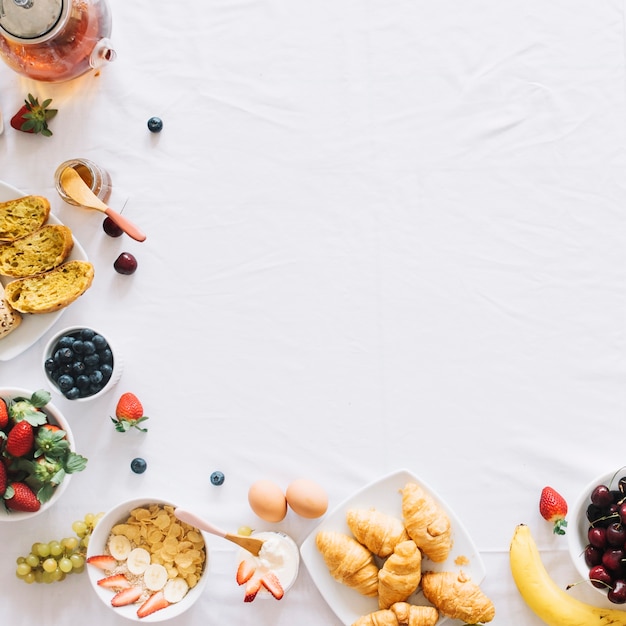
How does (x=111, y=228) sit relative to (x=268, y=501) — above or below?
above

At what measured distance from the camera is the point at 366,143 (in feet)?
4.26

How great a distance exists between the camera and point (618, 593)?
1.13 m

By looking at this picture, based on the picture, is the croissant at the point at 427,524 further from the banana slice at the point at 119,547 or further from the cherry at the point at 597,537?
the banana slice at the point at 119,547

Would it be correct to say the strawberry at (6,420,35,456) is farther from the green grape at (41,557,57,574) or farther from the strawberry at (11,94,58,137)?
the strawberry at (11,94,58,137)

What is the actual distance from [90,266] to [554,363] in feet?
2.61

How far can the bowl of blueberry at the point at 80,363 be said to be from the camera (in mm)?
1203

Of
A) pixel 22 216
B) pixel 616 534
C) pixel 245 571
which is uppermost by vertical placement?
pixel 22 216

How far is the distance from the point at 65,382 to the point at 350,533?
522mm

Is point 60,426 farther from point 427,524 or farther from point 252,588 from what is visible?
point 427,524

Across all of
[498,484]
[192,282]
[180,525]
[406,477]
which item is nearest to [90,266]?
[192,282]

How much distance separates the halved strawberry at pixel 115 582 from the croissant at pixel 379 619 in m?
0.37

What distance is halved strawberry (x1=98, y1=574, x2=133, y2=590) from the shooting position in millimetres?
1187

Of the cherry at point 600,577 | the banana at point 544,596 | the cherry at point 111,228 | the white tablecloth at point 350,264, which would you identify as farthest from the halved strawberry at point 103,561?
the cherry at point 600,577

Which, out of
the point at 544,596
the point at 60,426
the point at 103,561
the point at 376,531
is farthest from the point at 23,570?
the point at 544,596
